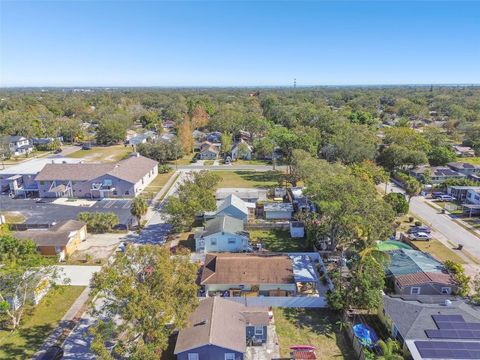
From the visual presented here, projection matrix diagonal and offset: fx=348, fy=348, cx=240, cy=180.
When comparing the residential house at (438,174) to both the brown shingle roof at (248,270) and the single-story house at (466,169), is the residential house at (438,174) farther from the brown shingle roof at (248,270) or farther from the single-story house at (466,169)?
Answer: the brown shingle roof at (248,270)

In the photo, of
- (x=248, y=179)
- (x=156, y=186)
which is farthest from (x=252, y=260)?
(x=248, y=179)

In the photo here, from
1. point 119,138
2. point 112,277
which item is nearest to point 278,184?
point 112,277

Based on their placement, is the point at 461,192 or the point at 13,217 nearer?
the point at 13,217

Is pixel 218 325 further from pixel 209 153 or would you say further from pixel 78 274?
pixel 209 153

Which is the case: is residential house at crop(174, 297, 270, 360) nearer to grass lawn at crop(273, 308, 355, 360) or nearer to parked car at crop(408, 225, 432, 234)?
grass lawn at crop(273, 308, 355, 360)

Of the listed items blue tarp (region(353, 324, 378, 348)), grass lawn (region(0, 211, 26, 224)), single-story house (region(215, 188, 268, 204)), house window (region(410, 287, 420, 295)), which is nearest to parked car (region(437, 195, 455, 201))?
single-story house (region(215, 188, 268, 204))

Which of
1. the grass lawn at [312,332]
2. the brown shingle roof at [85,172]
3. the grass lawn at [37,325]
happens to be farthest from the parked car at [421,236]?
the brown shingle roof at [85,172]
